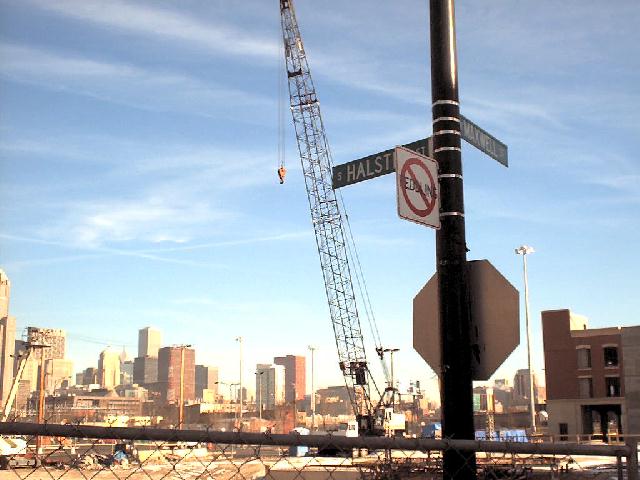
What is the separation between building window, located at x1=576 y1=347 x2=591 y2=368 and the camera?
74562 mm

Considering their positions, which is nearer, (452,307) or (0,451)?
(452,307)

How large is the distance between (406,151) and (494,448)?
3145 millimetres

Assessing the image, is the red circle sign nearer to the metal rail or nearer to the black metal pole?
the black metal pole

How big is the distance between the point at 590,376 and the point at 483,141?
70.0 m

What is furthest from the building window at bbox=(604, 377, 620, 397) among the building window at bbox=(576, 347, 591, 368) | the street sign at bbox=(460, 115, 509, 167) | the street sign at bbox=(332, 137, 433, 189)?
the street sign at bbox=(332, 137, 433, 189)

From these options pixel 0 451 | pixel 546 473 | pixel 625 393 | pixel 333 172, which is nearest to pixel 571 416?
pixel 625 393

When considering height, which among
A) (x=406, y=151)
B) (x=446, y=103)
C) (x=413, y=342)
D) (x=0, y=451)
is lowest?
(x=0, y=451)

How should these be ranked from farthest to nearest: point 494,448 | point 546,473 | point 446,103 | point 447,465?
point 546,473
point 446,103
point 447,465
point 494,448

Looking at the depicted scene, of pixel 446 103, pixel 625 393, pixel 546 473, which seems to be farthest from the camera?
pixel 625 393

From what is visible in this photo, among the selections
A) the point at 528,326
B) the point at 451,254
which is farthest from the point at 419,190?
the point at 528,326

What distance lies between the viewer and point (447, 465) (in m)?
7.34

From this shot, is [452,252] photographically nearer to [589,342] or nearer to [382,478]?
[382,478]

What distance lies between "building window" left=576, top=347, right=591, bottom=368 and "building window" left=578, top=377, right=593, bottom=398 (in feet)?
4.17

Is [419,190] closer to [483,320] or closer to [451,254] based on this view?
[451,254]
